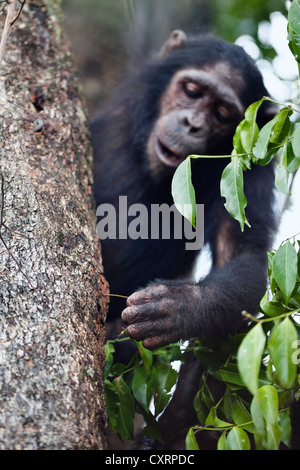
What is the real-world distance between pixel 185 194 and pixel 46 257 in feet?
2.28

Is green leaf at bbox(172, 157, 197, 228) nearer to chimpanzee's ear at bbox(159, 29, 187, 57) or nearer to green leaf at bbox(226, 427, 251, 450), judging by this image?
green leaf at bbox(226, 427, 251, 450)

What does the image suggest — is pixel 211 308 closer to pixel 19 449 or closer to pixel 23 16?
pixel 19 449

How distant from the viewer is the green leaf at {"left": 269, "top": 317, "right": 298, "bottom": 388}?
1665 mm

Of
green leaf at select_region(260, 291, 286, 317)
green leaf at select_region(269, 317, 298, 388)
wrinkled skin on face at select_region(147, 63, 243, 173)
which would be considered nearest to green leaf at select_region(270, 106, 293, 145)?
green leaf at select_region(260, 291, 286, 317)

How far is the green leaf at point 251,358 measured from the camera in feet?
4.81

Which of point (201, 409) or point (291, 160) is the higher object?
A: point (291, 160)

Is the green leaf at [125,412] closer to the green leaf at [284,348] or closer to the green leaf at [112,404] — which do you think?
the green leaf at [112,404]

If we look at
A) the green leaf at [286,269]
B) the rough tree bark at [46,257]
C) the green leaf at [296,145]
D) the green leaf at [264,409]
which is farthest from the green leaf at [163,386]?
the green leaf at [296,145]

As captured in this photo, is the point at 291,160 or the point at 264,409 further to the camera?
the point at 291,160

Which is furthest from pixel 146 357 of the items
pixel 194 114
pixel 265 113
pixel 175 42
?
pixel 175 42

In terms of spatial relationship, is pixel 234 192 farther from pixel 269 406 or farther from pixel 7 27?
pixel 7 27

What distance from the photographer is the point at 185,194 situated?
2.13 metres
